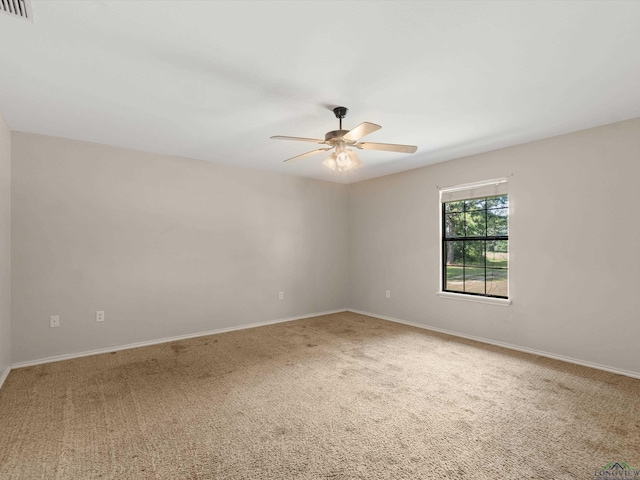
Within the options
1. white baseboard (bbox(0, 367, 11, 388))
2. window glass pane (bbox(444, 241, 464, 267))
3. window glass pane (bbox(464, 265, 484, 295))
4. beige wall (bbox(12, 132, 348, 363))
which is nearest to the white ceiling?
beige wall (bbox(12, 132, 348, 363))

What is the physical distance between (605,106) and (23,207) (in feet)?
18.5

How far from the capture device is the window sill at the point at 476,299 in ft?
13.2

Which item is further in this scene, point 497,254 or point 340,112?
point 497,254

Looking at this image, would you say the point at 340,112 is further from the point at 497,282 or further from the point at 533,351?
the point at 533,351

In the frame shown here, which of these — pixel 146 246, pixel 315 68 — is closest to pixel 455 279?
pixel 315 68

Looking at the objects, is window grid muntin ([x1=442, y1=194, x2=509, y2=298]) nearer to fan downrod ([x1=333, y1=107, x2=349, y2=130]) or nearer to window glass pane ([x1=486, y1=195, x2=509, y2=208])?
window glass pane ([x1=486, y1=195, x2=509, y2=208])

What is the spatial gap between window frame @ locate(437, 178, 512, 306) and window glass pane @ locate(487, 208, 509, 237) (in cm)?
4

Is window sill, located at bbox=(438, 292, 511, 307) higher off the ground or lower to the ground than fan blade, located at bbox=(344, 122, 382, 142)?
lower

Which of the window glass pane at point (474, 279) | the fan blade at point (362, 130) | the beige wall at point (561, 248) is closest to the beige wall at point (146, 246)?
the beige wall at point (561, 248)

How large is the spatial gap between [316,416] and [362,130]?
2108 millimetres

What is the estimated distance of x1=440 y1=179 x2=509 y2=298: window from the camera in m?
4.18

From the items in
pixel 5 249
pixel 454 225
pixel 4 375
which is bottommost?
pixel 4 375

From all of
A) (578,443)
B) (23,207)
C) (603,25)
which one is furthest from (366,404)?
(23,207)

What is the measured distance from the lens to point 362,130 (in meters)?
2.45
